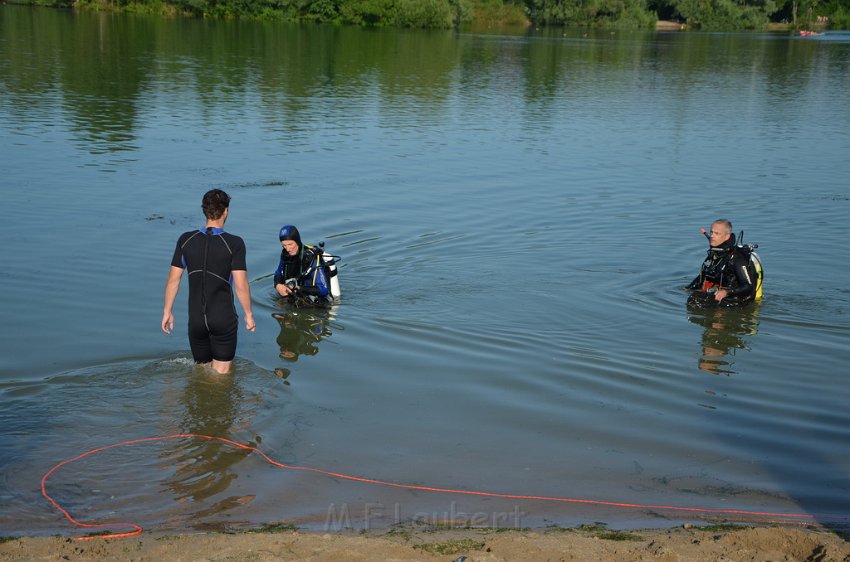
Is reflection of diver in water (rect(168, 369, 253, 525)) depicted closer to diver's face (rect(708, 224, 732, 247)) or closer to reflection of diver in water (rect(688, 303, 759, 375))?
reflection of diver in water (rect(688, 303, 759, 375))

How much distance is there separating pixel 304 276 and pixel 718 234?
15.6 ft

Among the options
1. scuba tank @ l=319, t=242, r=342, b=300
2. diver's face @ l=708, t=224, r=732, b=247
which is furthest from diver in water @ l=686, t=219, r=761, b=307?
scuba tank @ l=319, t=242, r=342, b=300

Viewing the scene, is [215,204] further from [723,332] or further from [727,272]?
[727,272]

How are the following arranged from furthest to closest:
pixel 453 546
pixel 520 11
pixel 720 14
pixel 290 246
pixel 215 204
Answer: pixel 720 14 < pixel 520 11 < pixel 290 246 < pixel 215 204 < pixel 453 546

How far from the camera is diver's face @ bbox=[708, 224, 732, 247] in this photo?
423 inches

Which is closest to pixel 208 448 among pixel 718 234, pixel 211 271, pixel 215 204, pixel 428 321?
pixel 211 271

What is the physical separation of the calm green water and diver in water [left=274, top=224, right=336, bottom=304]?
24 cm

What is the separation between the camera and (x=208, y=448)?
6.91 meters

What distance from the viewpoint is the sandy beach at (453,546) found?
5047mm

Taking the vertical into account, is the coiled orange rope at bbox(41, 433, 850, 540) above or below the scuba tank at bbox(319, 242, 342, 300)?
below

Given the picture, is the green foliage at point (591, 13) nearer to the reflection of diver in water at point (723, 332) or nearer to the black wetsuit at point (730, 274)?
the black wetsuit at point (730, 274)

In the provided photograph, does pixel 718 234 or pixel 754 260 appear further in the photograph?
pixel 754 260

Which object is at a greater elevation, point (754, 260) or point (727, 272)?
point (754, 260)

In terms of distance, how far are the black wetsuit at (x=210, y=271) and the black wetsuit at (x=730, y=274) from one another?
5970 mm
